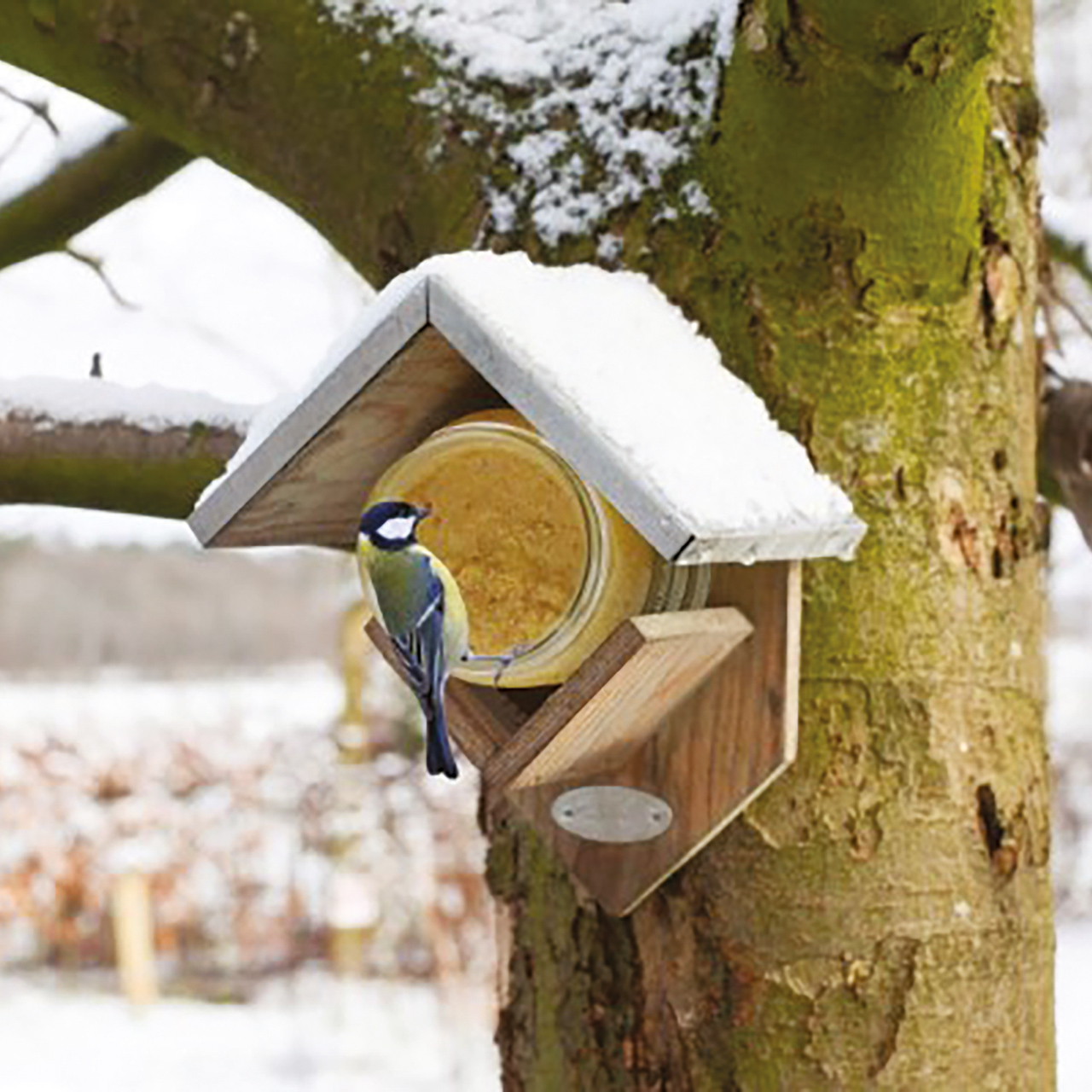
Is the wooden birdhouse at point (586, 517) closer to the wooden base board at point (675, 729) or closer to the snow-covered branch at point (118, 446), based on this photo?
the wooden base board at point (675, 729)

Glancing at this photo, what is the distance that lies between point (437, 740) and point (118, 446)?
1.82ft

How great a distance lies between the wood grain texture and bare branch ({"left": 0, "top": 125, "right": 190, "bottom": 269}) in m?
0.70

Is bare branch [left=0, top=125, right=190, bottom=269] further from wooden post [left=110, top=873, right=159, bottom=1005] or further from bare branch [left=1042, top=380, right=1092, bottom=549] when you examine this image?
wooden post [left=110, top=873, right=159, bottom=1005]

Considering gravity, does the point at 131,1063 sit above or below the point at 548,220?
below

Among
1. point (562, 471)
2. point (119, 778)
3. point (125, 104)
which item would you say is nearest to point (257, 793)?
point (119, 778)

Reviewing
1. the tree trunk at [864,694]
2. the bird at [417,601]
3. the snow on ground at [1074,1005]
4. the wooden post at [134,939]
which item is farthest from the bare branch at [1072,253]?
the wooden post at [134,939]

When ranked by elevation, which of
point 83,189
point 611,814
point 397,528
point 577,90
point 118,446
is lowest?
point 611,814

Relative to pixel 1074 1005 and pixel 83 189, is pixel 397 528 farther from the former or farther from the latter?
pixel 1074 1005

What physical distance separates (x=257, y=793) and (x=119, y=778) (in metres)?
0.47

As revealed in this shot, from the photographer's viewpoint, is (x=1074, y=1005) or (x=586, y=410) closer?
(x=586, y=410)

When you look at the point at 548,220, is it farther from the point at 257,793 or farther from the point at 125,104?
the point at 257,793

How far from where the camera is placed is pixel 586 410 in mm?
1081

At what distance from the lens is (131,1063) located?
18.6ft

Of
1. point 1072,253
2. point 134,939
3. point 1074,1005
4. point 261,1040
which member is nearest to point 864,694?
point 1072,253
